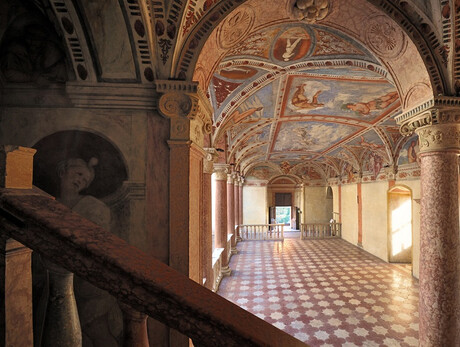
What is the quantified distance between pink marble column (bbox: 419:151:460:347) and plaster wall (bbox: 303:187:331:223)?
19.5 m

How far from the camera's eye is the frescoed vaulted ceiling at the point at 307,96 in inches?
181

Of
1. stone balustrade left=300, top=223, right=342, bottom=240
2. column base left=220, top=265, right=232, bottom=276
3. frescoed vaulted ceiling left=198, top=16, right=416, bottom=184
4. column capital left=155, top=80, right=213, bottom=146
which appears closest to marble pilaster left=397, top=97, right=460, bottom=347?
frescoed vaulted ceiling left=198, top=16, right=416, bottom=184

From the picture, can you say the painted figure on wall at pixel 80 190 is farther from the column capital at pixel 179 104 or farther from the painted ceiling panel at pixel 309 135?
the painted ceiling panel at pixel 309 135

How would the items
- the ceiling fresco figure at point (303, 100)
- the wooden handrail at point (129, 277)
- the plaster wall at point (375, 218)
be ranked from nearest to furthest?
the wooden handrail at point (129, 277)
the ceiling fresco figure at point (303, 100)
the plaster wall at point (375, 218)

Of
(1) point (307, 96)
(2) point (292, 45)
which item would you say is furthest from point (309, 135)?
(2) point (292, 45)

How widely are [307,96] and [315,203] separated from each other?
16740mm

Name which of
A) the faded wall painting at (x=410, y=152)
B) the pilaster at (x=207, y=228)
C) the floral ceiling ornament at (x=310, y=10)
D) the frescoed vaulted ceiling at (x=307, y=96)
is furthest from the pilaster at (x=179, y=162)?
the faded wall painting at (x=410, y=152)

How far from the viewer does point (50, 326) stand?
1319mm

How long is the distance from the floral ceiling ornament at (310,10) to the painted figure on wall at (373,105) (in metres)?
4.76

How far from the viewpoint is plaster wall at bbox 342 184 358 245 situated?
598 inches

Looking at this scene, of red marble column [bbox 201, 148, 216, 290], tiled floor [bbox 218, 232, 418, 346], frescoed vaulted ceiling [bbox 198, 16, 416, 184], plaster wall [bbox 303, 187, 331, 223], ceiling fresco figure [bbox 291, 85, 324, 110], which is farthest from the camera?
plaster wall [bbox 303, 187, 331, 223]

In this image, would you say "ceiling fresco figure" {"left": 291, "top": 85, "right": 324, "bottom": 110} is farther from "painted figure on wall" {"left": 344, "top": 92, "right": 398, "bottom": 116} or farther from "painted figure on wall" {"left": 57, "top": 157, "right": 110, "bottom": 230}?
"painted figure on wall" {"left": 57, "top": 157, "right": 110, "bottom": 230}

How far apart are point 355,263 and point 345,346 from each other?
6886mm

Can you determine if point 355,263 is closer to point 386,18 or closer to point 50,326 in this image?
point 386,18
